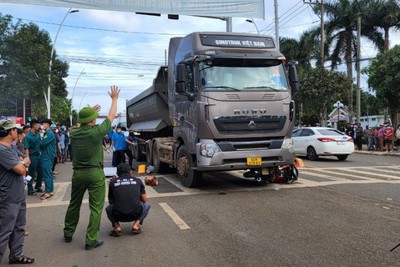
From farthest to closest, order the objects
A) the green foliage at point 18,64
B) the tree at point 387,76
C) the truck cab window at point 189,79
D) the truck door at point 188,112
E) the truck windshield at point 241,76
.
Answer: the tree at point 387,76
the green foliage at point 18,64
the truck cab window at point 189,79
the truck door at point 188,112
the truck windshield at point 241,76

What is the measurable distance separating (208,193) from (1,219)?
5.52 m

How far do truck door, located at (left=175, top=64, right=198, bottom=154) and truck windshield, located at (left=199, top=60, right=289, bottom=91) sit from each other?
38cm

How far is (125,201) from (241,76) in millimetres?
4575

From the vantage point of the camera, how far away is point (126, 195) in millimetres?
6188

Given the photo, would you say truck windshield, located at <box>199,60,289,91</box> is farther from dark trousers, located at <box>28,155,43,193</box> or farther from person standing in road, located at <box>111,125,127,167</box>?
person standing in road, located at <box>111,125,127,167</box>

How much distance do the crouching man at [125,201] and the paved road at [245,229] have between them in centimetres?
26

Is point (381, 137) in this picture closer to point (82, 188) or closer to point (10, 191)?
point (82, 188)

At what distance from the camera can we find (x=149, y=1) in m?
16.5

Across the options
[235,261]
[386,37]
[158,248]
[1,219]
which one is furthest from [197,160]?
[386,37]

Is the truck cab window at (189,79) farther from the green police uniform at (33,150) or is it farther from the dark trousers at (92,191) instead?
the dark trousers at (92,191)

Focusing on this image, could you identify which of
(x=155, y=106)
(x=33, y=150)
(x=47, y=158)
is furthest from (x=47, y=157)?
(x=155, y=106)

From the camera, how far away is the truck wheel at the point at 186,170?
10.1 meters

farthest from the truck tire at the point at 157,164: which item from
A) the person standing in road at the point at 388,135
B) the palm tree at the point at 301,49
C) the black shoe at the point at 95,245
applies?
the palm tree at the point at 301,49

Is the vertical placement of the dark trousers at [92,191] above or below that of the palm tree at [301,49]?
below
